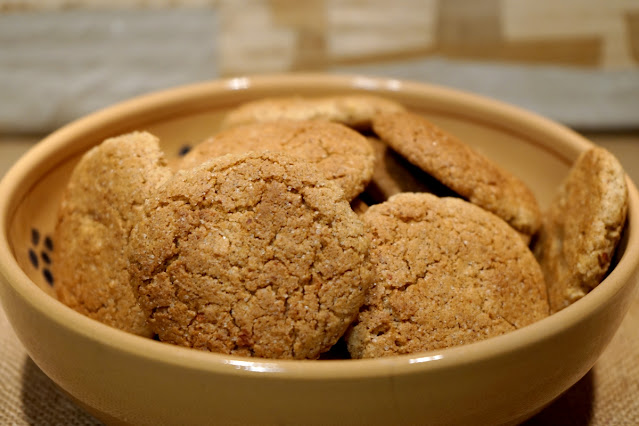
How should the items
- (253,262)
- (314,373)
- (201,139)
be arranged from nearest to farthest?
(314,373), (253,262), (201,139)

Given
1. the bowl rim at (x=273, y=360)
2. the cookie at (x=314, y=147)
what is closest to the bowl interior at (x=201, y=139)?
the bowl rim at (x=273, y=360)

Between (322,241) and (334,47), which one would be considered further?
(334,47)

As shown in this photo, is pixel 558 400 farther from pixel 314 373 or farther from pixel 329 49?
pixel 329 49

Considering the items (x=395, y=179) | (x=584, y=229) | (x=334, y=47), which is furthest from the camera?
(x=334, y=47)

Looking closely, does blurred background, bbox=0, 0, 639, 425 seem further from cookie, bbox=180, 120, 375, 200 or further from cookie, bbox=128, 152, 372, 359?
cookie, bbox=128, 152, 372, 359

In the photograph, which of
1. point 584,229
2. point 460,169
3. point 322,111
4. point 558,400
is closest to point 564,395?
point 558,400

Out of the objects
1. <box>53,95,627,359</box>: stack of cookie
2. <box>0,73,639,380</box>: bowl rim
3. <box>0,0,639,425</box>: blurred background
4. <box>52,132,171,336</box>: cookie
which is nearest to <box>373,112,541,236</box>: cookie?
<box>53,95,627,359</box>: stack of cookie

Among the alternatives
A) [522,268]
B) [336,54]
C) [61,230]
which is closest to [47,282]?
[61,230]

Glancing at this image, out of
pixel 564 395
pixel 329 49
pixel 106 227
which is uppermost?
pixel 106 227
